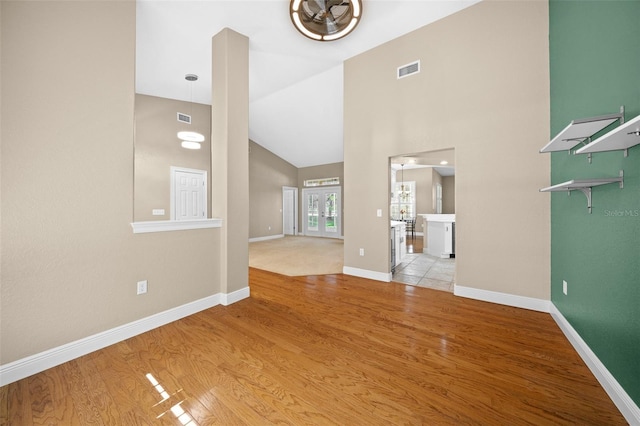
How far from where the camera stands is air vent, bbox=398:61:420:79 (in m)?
3.62

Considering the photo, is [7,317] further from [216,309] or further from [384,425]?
[384,425]

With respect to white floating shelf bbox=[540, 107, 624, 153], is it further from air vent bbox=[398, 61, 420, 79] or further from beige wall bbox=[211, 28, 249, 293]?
beige wall bbox=[211, 28, 249, 293]

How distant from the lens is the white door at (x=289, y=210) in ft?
34.0

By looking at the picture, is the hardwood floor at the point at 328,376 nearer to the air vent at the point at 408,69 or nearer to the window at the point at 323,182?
the air vent at the point at 408,69

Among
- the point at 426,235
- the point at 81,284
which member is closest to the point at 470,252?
the point at 426,235

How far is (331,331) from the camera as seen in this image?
7.95 ft

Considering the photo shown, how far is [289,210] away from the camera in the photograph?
10.6 m

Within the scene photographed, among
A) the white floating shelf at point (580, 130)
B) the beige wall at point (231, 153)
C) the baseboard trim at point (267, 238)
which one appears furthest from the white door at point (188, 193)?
the white floating shelf at point (580, 130)

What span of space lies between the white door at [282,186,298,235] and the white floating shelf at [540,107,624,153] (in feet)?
29.3

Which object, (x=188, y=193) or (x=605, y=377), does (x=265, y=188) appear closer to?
(x=188, y=193)

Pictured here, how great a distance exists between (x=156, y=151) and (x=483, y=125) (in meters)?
6.39

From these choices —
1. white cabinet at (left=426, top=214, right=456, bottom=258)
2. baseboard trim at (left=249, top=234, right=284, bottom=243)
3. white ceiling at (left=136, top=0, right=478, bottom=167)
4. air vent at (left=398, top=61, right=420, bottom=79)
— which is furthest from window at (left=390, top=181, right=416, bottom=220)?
air vent at (left=398, top=61, right=420, bottom=79)

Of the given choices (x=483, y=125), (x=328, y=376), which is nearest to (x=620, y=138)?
(x=483, y=125)

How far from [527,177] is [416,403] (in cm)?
276
